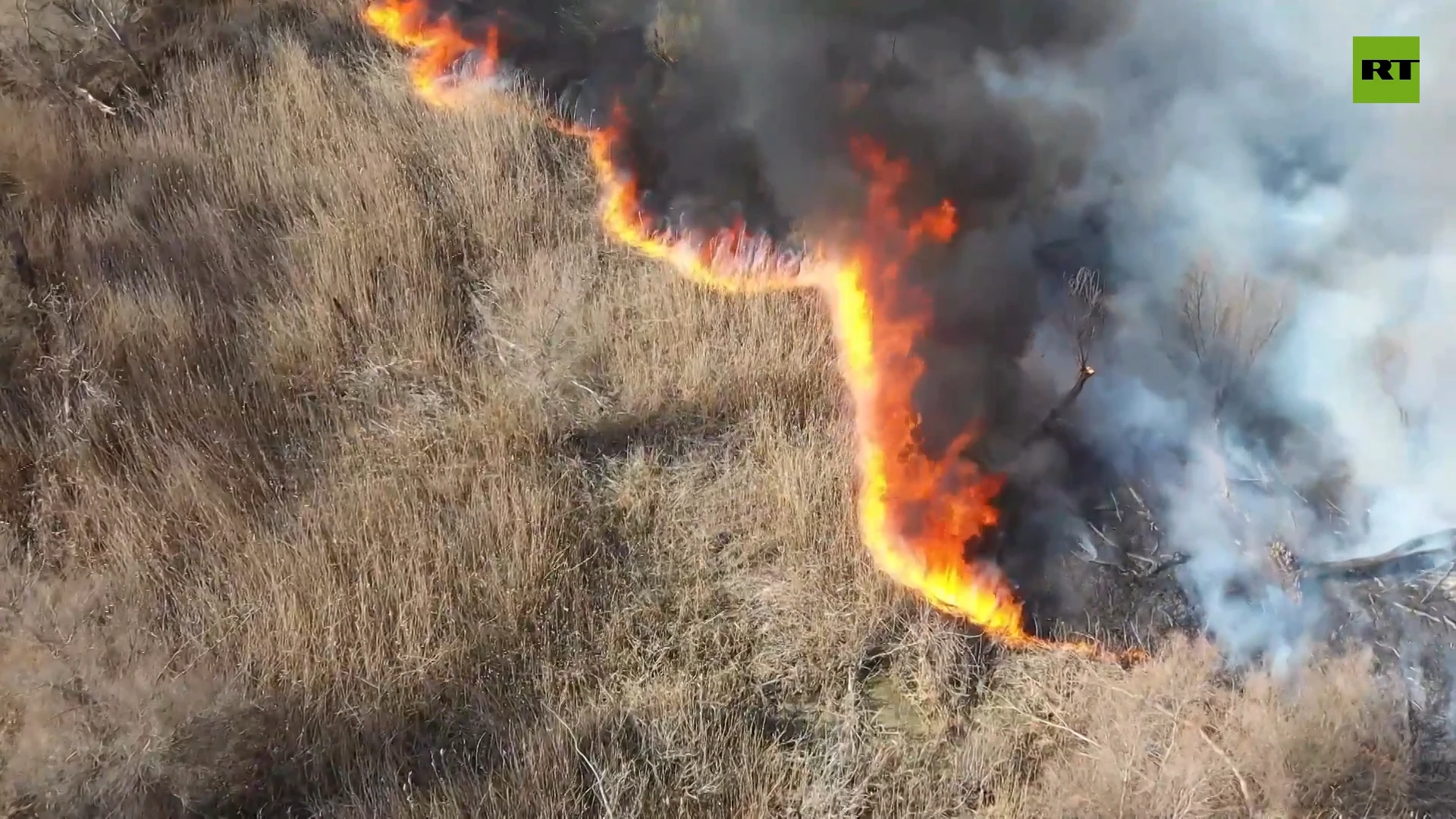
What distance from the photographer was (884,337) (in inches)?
212

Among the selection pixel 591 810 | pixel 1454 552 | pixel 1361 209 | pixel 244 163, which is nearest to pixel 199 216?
pixel 244 163

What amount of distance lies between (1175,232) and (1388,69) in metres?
1.41

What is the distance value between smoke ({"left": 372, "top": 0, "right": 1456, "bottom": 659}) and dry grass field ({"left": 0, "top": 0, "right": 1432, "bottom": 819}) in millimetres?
834

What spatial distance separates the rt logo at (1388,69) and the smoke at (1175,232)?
0.20ft

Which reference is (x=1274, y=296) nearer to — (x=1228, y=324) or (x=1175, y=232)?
(x=1228, y=324)

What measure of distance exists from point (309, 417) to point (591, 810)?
288 cm

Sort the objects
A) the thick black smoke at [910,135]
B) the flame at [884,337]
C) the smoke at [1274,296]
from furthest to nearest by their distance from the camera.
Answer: the thick black smoke at [910,135] < the flame at [884,337] < the smoke at [1274,296]

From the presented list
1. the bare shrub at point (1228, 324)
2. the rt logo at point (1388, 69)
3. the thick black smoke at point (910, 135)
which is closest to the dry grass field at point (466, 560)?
the thick black smoke at point (910, 135)

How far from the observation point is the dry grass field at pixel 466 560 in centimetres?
352

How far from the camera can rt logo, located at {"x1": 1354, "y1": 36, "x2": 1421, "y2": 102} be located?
4961 millimetres

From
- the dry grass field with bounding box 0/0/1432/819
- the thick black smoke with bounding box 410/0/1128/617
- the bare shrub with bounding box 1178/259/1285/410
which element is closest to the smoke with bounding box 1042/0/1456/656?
the bare shrub with bounding box 1178/259/1285/410

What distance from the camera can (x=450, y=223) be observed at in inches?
250

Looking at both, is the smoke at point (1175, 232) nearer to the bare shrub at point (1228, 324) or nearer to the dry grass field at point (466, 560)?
the bare shrub at point (1228, 324)

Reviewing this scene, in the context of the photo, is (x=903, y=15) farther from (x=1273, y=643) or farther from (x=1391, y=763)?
(x=1391, y=763)
